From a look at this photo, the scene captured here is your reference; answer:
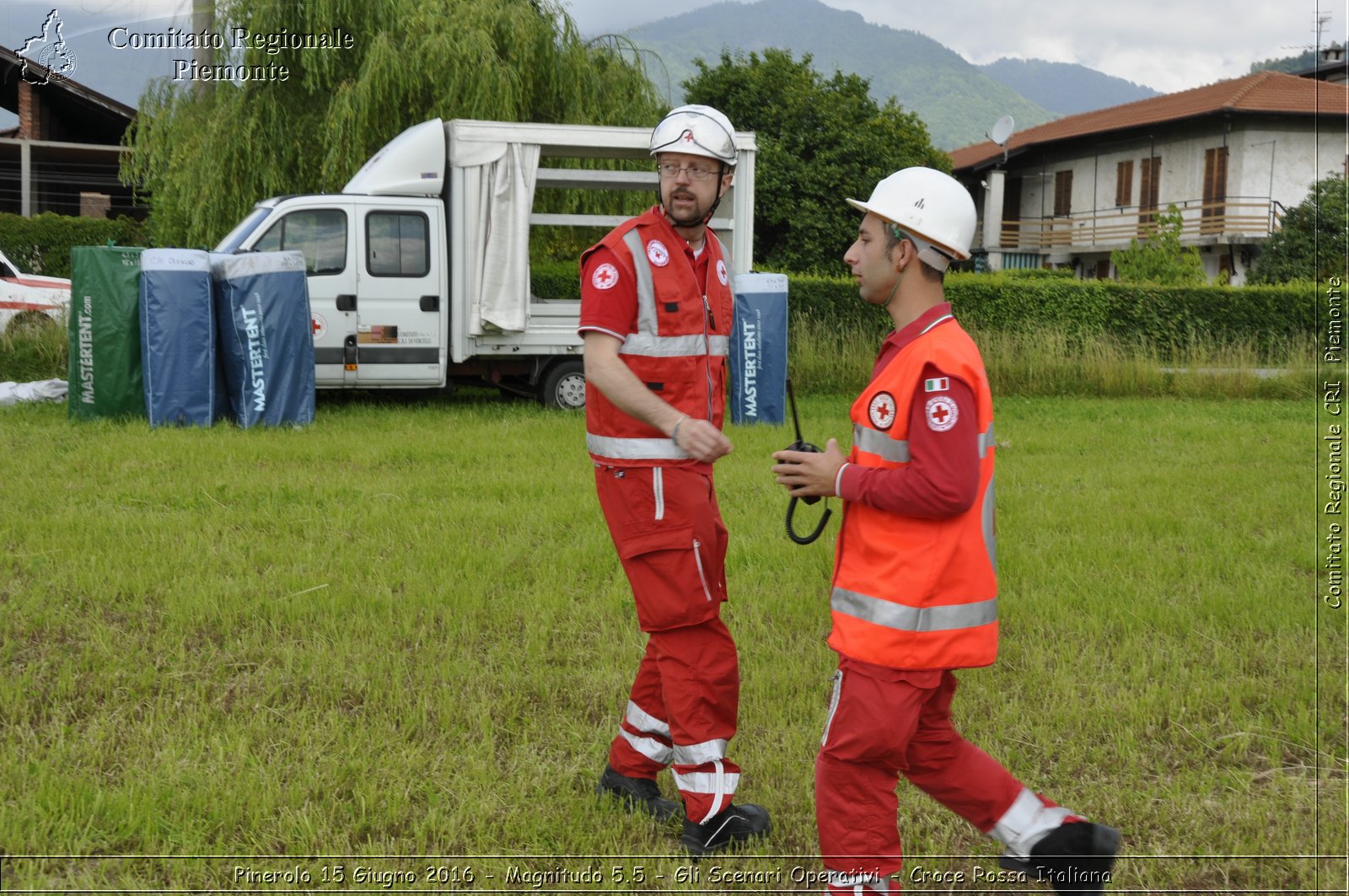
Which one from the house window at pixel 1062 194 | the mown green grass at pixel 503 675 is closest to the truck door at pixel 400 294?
the mown green grass at pixel 503 675

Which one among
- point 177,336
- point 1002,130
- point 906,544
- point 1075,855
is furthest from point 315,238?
point 1002,130

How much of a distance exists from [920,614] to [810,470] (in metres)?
0.42

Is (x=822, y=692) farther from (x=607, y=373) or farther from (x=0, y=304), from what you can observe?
(x=0, y=304)

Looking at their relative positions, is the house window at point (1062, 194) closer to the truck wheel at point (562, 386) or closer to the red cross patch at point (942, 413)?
the truck wheel at point (562, 386)

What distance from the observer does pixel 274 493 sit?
26.5 ft

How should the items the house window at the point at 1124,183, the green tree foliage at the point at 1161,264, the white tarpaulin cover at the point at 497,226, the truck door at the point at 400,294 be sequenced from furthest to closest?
the house window at the point at 1124,183 → the green tree foliage at the point at 1161,264 → the white tarpaulin cover at the point at 497,226 → the truck door at the point at 400,294

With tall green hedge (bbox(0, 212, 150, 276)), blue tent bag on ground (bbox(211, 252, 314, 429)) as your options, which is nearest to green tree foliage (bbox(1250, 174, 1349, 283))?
blue tent bag on ground (bbox(211, 252, 314, 429))

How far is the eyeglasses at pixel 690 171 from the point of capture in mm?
3502

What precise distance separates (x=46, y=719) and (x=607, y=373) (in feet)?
8.37

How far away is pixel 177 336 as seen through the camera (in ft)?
35.6

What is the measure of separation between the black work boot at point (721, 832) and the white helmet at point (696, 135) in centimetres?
191

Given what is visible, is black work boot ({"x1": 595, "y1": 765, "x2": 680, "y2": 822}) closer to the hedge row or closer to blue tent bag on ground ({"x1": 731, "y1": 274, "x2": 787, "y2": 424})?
blue tent bag on ground ({"x1": 731, "y1": 274, "x2": 787, "y2": 424})

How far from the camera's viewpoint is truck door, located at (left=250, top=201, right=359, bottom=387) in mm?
12227

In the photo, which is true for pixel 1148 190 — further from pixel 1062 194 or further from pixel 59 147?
pixel 59 147
